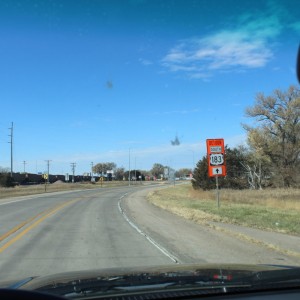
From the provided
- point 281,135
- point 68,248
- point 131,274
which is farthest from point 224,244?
point 281,135

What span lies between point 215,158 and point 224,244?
12.3m

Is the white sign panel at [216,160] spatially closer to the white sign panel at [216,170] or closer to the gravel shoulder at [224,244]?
the white sign panel at [216,170]

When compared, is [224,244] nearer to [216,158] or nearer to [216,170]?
[216,170]

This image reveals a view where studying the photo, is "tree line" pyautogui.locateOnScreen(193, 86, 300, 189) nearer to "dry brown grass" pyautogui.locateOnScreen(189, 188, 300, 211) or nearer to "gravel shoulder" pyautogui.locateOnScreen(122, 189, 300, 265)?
"dry brown grass" pyautogui.locateOnScreen(189, 188, 300, 211)

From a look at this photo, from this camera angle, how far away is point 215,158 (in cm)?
2528

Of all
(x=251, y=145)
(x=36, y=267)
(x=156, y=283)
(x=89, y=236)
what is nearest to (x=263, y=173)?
(x=251, y=145)

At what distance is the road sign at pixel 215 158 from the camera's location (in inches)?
991

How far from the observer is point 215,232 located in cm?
1627

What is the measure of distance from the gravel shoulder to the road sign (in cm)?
674

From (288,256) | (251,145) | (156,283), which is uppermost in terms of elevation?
(251,145)

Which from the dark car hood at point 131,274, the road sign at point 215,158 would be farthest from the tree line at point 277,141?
the dark car hood at point 131,274

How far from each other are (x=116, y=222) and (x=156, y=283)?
16.4 metres

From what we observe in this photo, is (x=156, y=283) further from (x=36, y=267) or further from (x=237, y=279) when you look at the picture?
(x=36, y=267)

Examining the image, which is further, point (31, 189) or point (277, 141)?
point (31, 189)
